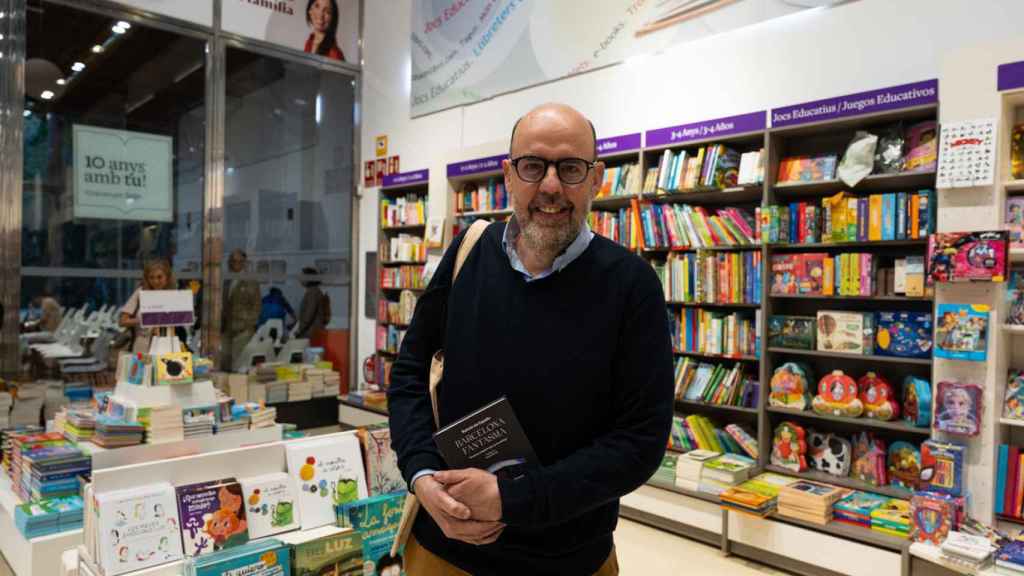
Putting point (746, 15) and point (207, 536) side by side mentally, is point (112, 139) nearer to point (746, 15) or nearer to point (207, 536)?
point (207, 536)

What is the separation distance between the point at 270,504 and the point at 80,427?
1279mm

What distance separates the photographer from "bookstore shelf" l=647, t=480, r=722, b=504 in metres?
3.90

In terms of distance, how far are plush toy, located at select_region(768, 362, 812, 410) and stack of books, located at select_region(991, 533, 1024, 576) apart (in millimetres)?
1204

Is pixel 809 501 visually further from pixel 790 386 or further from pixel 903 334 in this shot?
pixel 903 334

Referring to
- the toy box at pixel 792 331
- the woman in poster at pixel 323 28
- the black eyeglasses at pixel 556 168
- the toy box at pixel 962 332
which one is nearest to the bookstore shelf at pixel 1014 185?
the toy box at pixel 962 332

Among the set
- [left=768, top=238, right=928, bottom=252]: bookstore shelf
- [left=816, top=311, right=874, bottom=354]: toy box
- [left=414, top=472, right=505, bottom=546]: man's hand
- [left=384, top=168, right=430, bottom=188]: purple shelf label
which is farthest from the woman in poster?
[left=414, top=472, right=505, bottom=546]: man's hand

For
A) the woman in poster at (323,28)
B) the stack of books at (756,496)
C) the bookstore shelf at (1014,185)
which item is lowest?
the stack of books at (756,496)

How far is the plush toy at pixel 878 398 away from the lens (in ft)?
11.9

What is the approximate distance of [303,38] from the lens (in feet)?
23.6

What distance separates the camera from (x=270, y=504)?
8.84 ft

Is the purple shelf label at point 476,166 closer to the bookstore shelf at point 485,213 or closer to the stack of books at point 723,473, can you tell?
the bookstore shelf at point 485,213

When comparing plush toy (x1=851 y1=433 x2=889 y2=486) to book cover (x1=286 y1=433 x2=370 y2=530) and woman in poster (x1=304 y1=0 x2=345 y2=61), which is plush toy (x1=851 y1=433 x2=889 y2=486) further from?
woman in poster (x1=304 y1=0 x2=345 y2=61)

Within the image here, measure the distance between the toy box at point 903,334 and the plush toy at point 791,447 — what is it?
0.64 m

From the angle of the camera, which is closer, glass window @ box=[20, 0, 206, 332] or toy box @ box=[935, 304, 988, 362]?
toy box @ box=[935, 304, 988, 362]
